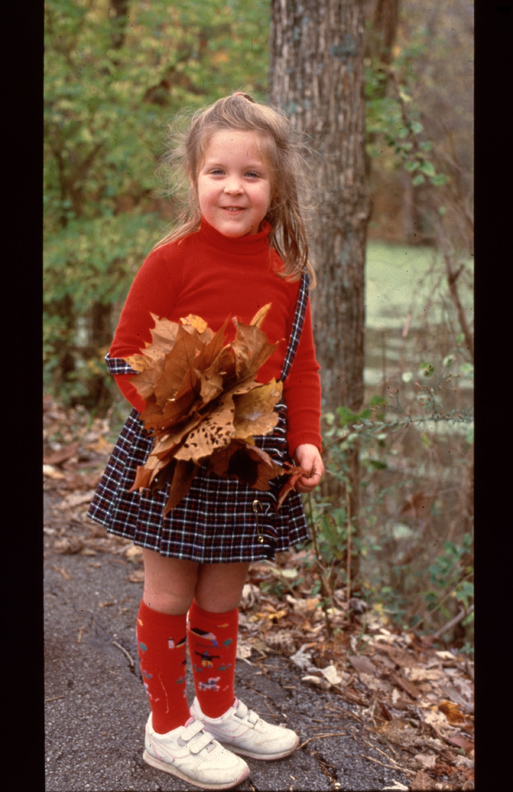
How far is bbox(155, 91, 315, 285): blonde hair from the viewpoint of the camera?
1.96m

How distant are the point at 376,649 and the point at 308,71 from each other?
2533mm

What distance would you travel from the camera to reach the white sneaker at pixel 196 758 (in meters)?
2.07

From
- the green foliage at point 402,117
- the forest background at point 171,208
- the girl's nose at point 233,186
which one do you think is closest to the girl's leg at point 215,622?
the girl's nose at point 233,186

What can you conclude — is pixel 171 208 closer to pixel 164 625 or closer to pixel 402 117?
pixel 402 117

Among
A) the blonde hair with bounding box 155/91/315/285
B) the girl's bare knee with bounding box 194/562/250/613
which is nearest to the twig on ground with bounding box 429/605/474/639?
the girl's bare knee with bounding box 194/562/250/613

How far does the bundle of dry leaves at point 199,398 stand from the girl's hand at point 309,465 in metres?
0.23

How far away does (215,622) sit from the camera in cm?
210

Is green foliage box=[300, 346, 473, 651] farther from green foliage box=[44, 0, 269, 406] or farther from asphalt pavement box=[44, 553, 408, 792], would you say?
green foliage box=[44, 0, 269, 406]

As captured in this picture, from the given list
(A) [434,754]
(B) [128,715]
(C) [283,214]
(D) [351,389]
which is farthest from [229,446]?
(D) [351,389]

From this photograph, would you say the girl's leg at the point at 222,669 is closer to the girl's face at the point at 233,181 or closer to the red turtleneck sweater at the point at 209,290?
the red turtleneck sweater at the point at 209,290

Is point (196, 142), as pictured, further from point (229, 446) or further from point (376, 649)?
point (376, 649)

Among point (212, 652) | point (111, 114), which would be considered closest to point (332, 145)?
point (212, 652)

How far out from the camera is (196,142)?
6.59ft
